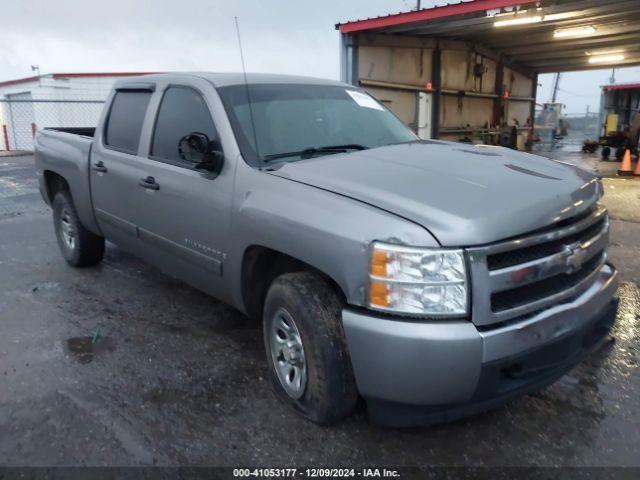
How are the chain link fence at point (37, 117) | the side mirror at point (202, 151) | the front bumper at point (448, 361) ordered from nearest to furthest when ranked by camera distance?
the front bumper at point (448, 361)
the side mirror at point (202, 151)
the chain link fence at point (37, 117)

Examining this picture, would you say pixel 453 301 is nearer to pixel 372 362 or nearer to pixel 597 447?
pixel 372 362

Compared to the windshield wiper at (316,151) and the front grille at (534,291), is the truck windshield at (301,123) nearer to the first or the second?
the windshield wiper at (316,151)

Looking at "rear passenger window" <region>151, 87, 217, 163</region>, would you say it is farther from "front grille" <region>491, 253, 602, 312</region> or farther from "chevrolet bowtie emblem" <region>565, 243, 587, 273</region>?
"chevrolet bowtie emblem" <region>565, 243, 587, 273</region>

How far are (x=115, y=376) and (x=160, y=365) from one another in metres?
0.28

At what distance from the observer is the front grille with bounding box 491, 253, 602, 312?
2.32m

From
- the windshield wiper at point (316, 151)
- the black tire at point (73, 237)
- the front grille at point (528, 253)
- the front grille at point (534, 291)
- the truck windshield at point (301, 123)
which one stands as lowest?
the black tire at point (73, 237)

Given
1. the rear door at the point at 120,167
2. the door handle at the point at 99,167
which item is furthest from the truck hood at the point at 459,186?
the door handle at the point at 99,167

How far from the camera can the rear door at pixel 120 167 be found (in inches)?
163

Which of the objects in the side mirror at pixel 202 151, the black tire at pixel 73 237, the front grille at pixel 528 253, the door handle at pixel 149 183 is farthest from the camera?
the black tire at pixel 73 237

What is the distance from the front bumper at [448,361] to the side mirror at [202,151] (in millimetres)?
1369

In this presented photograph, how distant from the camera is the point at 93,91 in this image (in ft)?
82.3

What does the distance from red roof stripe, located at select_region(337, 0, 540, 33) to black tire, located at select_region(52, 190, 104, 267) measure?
29.9 ft

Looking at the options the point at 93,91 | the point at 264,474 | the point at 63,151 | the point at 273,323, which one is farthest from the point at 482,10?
the point at 93,91

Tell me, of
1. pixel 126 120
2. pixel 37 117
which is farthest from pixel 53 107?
pixel 126 120
